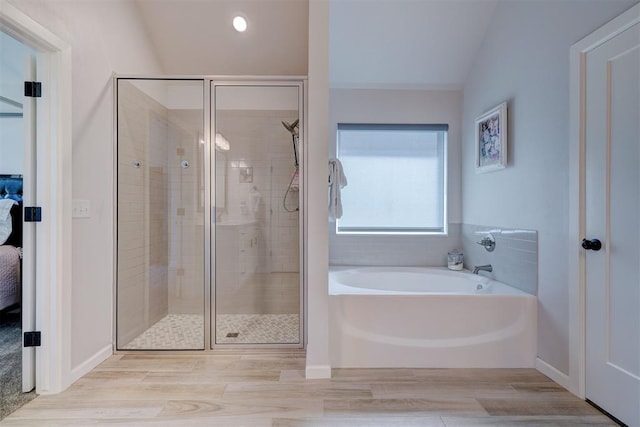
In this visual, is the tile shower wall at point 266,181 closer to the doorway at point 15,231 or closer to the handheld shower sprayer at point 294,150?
the handheld shower sprayer at point 294,150

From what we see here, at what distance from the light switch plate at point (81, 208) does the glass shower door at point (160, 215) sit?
348 mm

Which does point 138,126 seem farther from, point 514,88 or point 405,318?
point 514,88

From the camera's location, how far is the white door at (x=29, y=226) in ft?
6.28

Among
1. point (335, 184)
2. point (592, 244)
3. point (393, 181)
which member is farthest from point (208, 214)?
point (592, 244)

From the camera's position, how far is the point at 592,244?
1.82 meters

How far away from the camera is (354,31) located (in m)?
2.95

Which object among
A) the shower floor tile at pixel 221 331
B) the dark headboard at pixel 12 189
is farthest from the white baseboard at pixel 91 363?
the dark headboard at pixel 12 189

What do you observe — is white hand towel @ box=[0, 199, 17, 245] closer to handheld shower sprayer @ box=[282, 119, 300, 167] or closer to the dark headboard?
the dark headboard

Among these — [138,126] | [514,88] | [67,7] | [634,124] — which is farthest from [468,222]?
[67,7]

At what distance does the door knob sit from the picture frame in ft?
3.19

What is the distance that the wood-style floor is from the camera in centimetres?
172

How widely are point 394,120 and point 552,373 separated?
242 centimetres

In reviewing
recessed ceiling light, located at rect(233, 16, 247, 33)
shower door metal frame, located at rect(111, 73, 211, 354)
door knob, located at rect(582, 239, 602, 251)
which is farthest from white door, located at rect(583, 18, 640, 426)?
recessed ceiling light, located at rect(233, 16, 247, 33)

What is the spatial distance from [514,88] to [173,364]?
322cm
